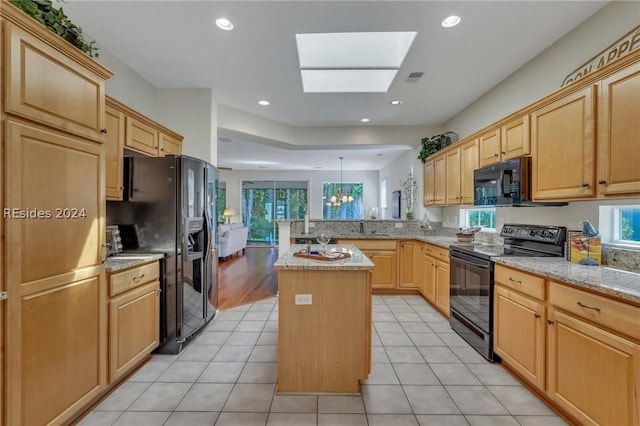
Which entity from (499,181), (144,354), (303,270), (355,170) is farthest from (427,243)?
(355,170)

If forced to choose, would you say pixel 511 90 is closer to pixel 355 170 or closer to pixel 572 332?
pixel 572 332

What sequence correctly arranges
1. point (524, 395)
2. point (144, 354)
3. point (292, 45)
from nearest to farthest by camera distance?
point (524, 395) → point (144, 354) → point (292, 45)

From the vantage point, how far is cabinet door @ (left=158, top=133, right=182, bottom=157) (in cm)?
296

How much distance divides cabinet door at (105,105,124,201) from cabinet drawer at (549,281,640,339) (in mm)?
3250

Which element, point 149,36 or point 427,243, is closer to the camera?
point 149,36

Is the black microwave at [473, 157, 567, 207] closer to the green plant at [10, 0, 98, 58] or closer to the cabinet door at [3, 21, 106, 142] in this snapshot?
the cabinet door at [3, 21, 106, 142]

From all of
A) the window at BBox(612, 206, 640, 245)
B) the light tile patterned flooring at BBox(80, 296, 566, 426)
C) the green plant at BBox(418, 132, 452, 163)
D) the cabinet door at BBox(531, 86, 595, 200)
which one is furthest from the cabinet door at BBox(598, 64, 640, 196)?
the green plant at BBox(418, 132, 452, 163)

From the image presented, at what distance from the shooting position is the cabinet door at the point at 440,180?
393 cm

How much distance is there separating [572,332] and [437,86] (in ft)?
8.95

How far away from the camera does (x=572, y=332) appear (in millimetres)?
1640

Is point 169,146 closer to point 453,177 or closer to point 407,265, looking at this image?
point 453,177

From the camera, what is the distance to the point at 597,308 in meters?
1.48

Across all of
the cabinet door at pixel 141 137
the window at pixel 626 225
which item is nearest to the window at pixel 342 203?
the cabinet door at pixel 141 137

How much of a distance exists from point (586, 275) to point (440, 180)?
2555mm
